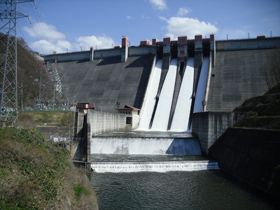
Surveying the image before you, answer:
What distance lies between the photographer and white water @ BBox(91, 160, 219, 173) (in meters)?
16.4

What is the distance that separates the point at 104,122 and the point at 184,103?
47.3 feet

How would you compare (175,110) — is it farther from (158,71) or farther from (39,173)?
(39,173)

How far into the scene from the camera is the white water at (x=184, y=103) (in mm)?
33250

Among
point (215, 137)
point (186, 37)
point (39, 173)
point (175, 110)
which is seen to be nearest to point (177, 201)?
point (39, 173)

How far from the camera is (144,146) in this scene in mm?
21516

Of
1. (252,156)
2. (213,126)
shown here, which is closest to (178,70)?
(213,126)

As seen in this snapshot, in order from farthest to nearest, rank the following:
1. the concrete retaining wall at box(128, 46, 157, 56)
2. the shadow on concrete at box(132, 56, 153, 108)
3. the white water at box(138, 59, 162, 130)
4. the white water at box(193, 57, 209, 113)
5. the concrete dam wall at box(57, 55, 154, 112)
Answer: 1. the concrete retaining wall at box(128, 46, 157, 56)
2. the concrete dam wall at box(57, 55, 154, 112)
3. the shadow on concrete at box(132, 56, 153, 108)
4. the white water at box(138, 59, 162, 130)
5. the white water at box(193, 57, 209, 113)

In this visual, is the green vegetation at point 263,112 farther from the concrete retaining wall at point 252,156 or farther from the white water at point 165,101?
the white water at point 165,101

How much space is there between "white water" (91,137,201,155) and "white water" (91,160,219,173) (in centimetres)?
392

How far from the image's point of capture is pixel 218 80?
123 ft

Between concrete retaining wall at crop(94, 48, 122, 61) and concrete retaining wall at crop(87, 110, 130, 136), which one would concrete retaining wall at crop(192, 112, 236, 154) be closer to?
concrete retaining wall at crop(87, 110, 130, 136)

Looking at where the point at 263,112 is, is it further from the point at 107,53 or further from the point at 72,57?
the point at 72,57

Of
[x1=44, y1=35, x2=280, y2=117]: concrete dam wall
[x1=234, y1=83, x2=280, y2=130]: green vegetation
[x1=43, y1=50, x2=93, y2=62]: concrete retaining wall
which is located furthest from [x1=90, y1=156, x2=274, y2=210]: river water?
[x1=43, y1=50, x2=93, y2=62]: concrete retaining wall

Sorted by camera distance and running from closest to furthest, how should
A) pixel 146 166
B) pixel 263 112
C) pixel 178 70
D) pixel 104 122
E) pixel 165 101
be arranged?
pixel 146 166 < pixel 263 112 < pixel 104 122 < pixel 165 101 < pixel 178 70
